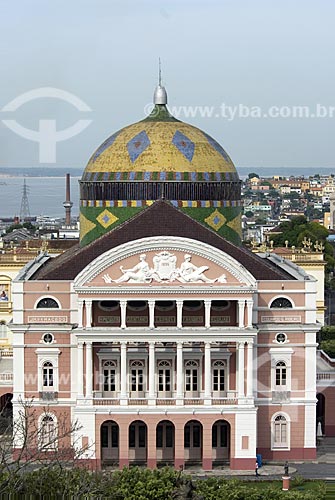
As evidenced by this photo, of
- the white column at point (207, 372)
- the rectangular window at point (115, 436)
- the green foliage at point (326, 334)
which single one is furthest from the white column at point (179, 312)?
the green foliage at point (326, 334)

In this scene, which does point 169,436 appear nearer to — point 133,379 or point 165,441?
point 165,441

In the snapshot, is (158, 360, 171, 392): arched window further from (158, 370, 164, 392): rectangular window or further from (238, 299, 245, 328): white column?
(238, 299, 245, 328): white column

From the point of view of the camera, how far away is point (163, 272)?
2434 inches

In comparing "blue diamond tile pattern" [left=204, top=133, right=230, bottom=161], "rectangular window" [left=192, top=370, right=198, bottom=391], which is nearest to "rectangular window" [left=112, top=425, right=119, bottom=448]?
"rectangular window" [left=192, top=370, right=198, bottom=391]

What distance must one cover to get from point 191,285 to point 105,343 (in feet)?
13.4

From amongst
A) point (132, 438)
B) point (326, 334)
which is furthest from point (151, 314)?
point (326, 334)

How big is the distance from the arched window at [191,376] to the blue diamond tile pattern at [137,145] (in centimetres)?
1111

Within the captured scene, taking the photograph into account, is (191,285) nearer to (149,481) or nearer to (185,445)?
(185,445)

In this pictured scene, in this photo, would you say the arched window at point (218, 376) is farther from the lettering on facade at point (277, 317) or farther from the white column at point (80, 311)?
the white column at point (80, 311)

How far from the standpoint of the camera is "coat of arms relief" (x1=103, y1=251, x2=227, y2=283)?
202ft

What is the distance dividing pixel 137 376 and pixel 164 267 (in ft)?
15.3

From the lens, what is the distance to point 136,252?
203 ft

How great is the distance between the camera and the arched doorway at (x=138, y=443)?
6347 cm

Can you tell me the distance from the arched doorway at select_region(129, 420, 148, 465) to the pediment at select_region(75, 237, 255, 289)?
5.96 metres
